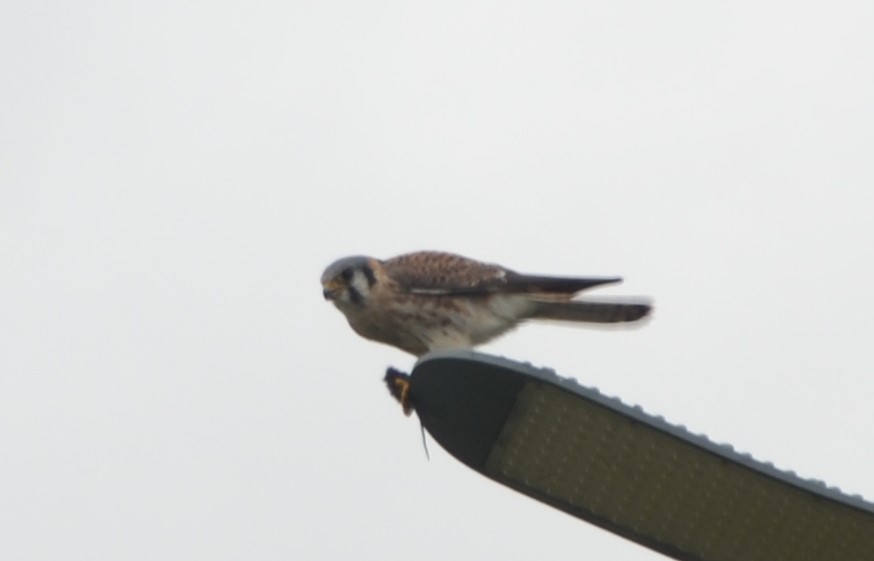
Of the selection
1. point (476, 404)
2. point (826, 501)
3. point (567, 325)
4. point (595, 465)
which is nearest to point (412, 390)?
point (476, 404)

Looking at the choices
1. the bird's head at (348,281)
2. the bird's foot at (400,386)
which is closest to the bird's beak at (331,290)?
the bird's head at (348,281)

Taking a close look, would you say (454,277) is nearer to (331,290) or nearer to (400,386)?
(331,290)

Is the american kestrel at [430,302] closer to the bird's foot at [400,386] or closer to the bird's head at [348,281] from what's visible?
the bird's head at [348,281]

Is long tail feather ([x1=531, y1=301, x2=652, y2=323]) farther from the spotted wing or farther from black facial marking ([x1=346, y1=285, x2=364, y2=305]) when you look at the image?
black facial marking ([x1=346, y1=285, x2=364, y2=305])

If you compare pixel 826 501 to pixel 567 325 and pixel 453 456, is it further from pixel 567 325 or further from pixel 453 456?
pixel 567 325

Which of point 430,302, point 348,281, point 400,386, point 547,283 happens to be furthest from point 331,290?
A: point 400,386

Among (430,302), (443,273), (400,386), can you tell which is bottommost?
(400,386)
